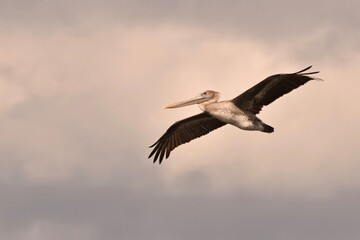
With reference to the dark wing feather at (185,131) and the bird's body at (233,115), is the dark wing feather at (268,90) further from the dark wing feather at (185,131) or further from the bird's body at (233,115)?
the dark wing feather at (185,131)

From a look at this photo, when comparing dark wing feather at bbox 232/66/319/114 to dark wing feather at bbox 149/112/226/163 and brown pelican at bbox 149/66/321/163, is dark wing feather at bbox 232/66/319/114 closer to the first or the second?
brown pelican at bbox 149/66/321/163

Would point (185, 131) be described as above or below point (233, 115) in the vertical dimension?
above

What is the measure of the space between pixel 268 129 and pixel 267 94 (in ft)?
4.00

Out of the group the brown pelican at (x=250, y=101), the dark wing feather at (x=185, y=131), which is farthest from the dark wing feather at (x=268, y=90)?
the dark wing feather at (x=185, y=131)

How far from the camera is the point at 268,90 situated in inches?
1766

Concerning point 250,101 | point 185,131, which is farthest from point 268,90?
point 185,131

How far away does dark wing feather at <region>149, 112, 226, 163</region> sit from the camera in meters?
49.8

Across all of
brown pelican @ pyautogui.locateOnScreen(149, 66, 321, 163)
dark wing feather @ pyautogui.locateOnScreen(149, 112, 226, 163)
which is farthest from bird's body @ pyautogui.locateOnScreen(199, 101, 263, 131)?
dark wing feather @ pyautogui.locateOnScreen(149, 112, 226, 163)

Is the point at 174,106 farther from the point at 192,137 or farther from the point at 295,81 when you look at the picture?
the point at 295,81

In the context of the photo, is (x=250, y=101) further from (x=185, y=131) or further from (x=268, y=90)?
(x=185, y=131)

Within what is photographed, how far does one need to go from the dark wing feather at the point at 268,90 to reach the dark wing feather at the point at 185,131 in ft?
13.6

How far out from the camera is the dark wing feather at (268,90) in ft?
143

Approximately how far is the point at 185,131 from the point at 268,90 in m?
6.30

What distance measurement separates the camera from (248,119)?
45.1 metres
